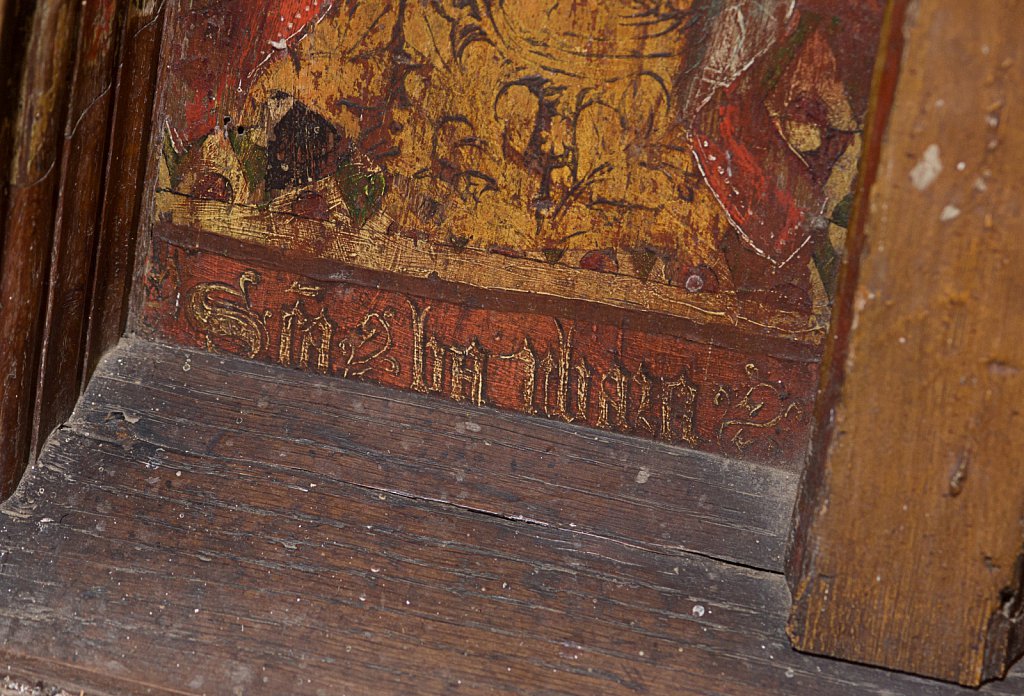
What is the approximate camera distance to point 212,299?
1.48 meters

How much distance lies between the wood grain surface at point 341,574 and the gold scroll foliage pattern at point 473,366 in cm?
4

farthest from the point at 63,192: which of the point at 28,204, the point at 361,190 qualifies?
the point at 361,190

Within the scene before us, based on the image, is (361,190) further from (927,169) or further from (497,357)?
(927,169)

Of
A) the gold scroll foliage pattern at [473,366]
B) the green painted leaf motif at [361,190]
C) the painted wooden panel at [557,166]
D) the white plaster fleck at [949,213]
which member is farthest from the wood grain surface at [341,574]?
the white plaster fleck at [949,213]

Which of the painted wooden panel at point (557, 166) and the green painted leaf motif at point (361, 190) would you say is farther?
the green painted leaf motif at point (361, 190)

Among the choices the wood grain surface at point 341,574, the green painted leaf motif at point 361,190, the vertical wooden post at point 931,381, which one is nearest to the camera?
the vertical wooden post at point 931,381

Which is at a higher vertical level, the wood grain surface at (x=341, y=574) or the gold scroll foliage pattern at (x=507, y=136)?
the gold scroll foliage pattern at (x=507, y=136)

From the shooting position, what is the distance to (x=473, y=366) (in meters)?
1.43

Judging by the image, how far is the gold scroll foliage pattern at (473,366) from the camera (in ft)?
4.47

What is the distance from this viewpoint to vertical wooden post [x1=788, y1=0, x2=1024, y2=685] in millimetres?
1024

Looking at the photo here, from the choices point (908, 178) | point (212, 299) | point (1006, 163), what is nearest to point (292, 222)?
point (212, 299)

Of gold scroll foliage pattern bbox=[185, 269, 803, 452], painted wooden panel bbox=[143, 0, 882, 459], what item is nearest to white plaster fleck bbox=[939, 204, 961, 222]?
painted wooden panel bbox=[143, 0, 882, 459]

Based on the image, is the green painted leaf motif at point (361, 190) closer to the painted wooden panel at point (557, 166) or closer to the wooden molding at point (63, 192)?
the painted wooden panel at point (557, 166)

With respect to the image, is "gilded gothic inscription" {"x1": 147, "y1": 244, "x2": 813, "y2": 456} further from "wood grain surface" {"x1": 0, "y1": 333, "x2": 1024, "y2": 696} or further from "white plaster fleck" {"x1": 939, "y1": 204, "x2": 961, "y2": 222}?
"white plaster fleck" {"x1": 939, "y1": 204, "x2": 961, "y2": 222}
